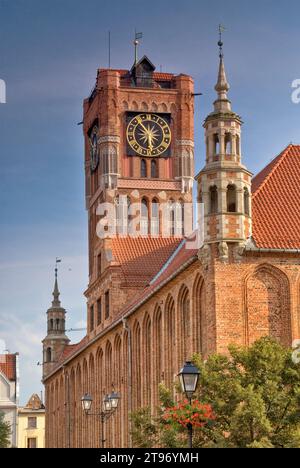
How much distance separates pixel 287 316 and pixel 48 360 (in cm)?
6639

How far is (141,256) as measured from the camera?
76.4 meters

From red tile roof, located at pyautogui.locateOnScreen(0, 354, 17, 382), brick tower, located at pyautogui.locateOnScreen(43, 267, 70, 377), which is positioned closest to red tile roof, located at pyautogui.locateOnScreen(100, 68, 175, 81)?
brick tower, located at pyautogui.locateOnScreen(43, 267, 70, 377)

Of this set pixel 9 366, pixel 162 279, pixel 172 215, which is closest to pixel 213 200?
pixel 162 279

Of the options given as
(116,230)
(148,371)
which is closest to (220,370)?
(148,371)

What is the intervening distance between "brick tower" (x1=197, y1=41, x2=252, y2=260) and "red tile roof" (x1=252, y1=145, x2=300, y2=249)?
123cm

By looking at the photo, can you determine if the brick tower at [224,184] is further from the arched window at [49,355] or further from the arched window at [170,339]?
the arched window at [49,355]

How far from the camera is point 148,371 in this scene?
59.0 m

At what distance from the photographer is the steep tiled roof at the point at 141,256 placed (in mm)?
75375

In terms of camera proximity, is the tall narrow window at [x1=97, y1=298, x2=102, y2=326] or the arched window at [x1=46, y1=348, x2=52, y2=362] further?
the arched window at [x1=46, y1=348, x2=52, y2=362]

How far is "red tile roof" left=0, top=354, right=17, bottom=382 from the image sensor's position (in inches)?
4459

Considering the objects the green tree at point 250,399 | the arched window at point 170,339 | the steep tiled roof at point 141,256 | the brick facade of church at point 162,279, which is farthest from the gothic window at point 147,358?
the green tree at point 250,399

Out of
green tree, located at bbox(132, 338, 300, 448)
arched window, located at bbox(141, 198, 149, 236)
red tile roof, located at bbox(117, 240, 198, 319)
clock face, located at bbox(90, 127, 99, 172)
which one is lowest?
green tree, located at bbox(132, 338, 300, 448)

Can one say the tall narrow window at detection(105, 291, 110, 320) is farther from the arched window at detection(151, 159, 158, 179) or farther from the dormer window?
the dormer window
